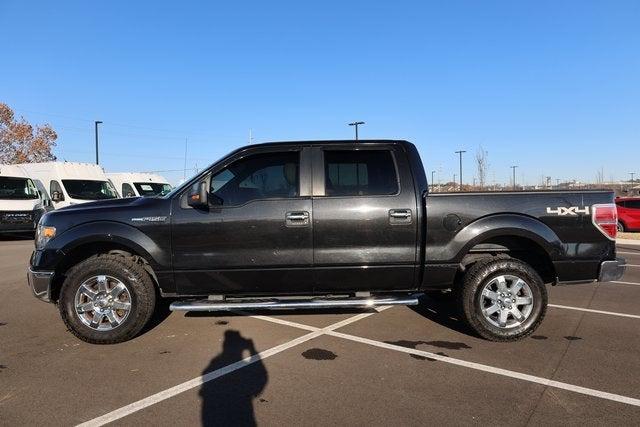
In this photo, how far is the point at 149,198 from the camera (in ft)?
17.5

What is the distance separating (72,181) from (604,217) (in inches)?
697

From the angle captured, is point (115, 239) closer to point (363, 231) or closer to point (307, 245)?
point (307, 245)

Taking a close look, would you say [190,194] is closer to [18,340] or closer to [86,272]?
[86,272]

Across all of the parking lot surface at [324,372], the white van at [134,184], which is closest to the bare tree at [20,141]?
the white van at [134,184]

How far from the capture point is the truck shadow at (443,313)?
573 centimetres

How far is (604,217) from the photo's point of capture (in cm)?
526

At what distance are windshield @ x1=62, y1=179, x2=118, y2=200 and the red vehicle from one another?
1996cm

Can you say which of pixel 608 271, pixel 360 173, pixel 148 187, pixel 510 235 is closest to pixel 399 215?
pixel 360 173

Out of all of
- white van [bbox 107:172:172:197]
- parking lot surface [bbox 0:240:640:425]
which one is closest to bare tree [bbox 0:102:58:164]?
white van [bbox 107:172:172:197]

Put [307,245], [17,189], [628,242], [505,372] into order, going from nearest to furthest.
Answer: [505,372] → [307,245] → [17,189] → [628,242]

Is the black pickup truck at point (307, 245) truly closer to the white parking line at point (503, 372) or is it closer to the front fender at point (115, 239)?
the front fender at point (115, 239)

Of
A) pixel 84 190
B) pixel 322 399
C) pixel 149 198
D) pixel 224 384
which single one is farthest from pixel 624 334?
pixel 84 190

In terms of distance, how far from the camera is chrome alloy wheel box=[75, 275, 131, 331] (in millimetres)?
5176

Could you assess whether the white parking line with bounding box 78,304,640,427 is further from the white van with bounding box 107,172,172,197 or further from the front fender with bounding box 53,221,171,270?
the white van with bounding box 107,172,172,197
